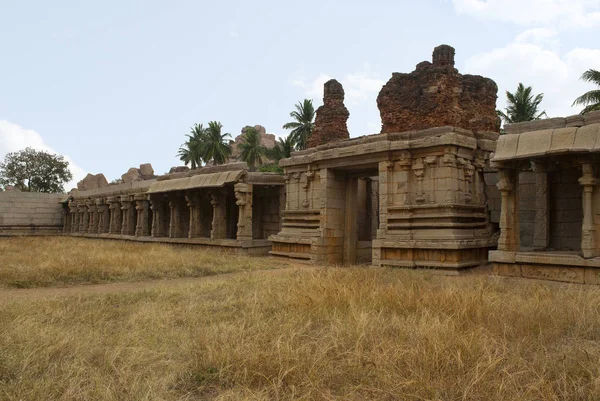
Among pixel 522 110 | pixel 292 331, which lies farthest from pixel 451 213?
pixel 522 110

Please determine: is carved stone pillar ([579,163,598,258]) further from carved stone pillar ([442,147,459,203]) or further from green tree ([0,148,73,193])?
green tree ([0,148,73,193])

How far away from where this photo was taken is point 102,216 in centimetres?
2959

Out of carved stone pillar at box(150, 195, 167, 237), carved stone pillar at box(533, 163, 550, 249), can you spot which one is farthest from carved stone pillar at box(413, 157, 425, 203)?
carved stone pillar at box(150, 195, 167, 237)

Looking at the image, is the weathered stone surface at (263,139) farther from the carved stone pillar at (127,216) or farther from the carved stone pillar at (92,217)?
the carved stone pillar at (127,216)

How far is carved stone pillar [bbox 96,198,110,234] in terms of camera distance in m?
29.0

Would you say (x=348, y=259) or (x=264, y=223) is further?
(x=264, y=223)

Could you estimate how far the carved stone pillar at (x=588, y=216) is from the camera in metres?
8.91

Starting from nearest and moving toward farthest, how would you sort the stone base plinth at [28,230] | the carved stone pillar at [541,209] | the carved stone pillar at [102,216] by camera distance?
the carved stone pillar at [541,209] → the carved stone pillar at [102,216] → the stone base plinth at [28,230]

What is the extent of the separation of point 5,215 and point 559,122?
33006 millimetres

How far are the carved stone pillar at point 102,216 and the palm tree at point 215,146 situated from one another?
836 inches

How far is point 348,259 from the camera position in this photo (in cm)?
1507

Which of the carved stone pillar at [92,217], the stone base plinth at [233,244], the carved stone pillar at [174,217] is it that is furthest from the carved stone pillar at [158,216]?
the carved stone pillar at [92,217]

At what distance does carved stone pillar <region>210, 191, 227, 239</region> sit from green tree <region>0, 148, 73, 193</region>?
37.9 meters

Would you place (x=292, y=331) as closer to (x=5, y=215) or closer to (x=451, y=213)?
(x=451, y=213)
